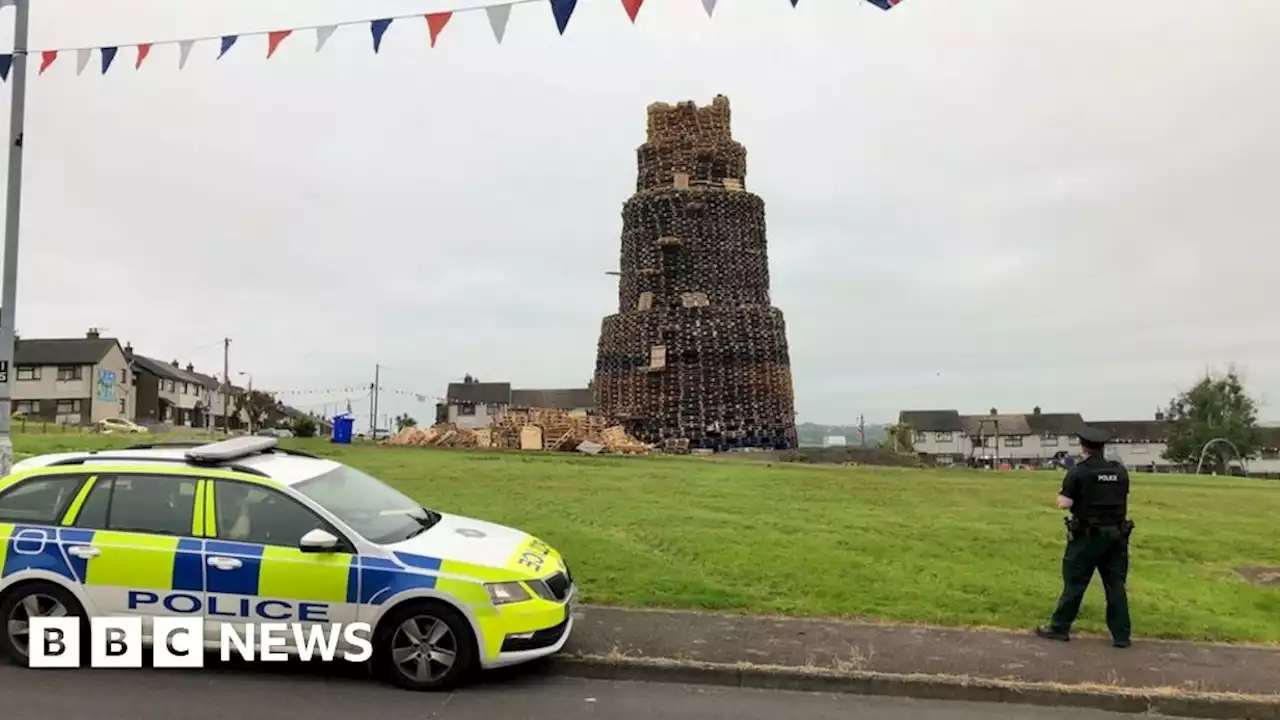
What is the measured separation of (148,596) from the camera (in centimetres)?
643

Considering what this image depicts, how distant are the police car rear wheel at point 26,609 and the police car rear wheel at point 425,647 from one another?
7.08ft

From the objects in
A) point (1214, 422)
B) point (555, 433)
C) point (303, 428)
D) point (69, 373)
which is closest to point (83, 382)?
point (69, 373)

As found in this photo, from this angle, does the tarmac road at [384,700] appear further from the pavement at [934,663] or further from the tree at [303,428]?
the tree at [303,428]

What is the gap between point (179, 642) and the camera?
648 centimetres

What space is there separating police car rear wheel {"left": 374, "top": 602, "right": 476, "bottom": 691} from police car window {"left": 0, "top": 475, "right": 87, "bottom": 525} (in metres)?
2.44

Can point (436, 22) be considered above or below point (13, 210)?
above

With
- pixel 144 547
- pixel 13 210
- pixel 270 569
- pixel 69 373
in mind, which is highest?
pixel 69 373

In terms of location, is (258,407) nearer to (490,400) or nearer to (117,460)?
(490,400)

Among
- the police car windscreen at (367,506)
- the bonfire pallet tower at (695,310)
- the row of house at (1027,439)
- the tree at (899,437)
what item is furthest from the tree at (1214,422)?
the police car windscreen at (367,506)

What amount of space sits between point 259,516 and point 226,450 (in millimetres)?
669

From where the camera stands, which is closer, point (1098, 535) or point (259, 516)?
point (259, 516)

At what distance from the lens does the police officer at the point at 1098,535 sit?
7.56 meters

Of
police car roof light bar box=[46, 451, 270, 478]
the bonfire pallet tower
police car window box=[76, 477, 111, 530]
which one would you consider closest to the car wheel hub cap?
police car roof light bar box=[46, 451, 270, 478]

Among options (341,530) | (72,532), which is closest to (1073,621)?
(341,530)
